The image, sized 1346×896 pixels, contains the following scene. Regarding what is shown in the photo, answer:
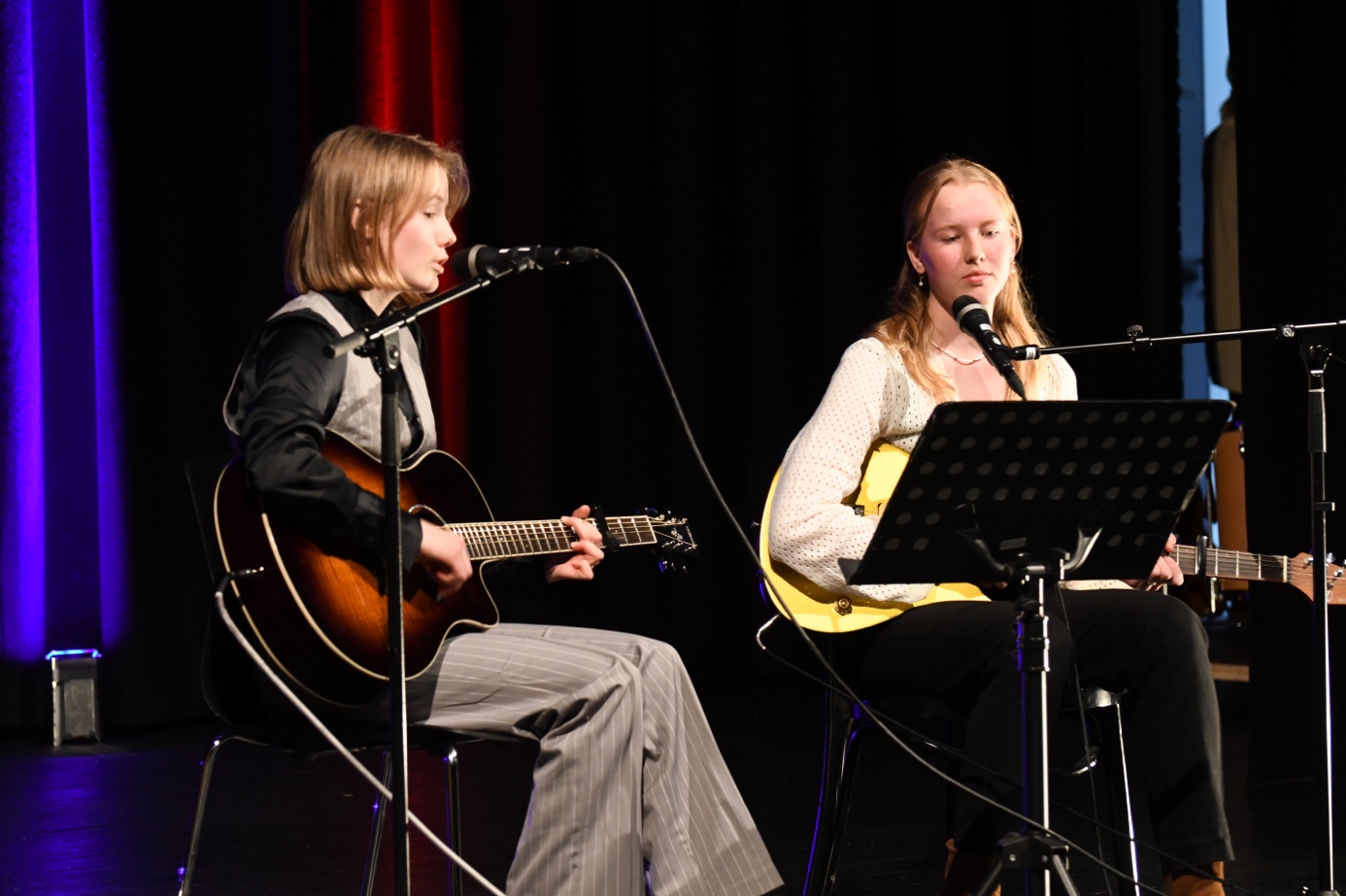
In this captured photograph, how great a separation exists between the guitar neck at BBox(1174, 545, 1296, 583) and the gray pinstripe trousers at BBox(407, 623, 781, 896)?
2.90ft

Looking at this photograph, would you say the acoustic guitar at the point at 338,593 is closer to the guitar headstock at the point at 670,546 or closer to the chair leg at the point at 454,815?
the chair leg at the point at 454,815

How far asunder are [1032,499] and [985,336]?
33cm

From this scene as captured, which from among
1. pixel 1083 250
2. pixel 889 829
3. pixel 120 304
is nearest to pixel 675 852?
pixel 889 829

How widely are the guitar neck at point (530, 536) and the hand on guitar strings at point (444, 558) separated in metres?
0.04

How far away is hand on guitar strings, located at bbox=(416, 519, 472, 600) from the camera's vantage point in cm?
237

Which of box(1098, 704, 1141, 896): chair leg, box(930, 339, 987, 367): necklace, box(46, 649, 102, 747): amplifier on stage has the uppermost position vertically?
box(930, 339, 987, 367): necklace

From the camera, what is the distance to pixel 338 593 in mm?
2312

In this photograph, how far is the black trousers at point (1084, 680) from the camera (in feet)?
8.02

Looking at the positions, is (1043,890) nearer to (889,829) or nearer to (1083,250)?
(889,829)

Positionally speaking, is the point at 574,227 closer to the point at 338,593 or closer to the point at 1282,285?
the point at 1282,285

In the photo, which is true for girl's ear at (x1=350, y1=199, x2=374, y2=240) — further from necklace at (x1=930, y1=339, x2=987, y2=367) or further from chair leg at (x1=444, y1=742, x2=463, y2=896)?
necklace at (x1=930, y1=339, x2=987, y2=367)

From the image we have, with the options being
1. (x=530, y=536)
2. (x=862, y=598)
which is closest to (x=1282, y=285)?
(x=862, y=598)

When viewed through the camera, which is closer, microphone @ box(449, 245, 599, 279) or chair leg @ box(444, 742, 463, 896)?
microphone @ box(449, 245, 599, 279)

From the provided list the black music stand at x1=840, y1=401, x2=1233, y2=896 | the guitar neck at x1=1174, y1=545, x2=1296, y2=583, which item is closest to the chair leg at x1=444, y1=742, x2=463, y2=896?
the black music stand at x1=840, y1=401, x2=1233, y2=896
